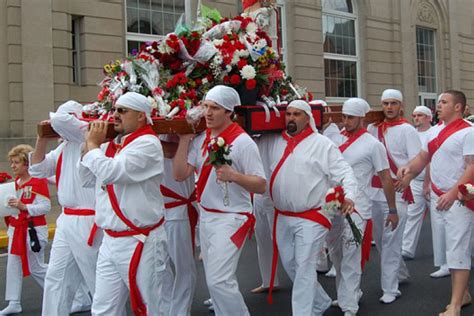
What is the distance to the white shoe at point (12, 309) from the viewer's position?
22.5 feet

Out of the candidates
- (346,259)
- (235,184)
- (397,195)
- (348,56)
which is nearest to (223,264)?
(235,184)

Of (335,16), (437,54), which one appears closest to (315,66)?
(335,16)

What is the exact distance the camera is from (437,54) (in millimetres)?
28922

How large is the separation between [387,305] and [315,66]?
16435mm

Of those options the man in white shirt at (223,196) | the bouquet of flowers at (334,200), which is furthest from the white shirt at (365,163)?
the man in white shirt at (223,196)

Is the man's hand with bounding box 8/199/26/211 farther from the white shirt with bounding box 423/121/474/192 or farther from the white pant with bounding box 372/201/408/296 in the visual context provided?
the white shirt with bounding box 423/121/474/192

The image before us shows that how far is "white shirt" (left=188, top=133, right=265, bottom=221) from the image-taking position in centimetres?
548

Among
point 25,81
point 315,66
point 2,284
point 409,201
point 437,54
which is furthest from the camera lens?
point 437,54

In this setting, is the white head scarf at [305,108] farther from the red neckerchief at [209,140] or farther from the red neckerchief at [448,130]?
the red neckerchief at [448,130]

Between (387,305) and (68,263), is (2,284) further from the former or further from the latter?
(387,305)

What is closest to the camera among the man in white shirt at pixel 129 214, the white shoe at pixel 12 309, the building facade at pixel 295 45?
the man in white shirt at pixel 129 214

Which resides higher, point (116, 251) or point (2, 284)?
point (116, 251)

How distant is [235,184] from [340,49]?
1962cm

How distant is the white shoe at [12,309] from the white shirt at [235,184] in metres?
2.58
